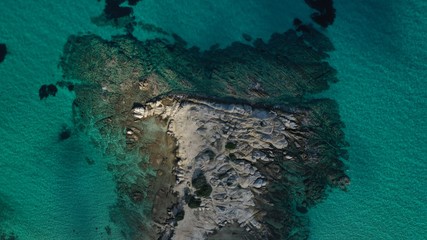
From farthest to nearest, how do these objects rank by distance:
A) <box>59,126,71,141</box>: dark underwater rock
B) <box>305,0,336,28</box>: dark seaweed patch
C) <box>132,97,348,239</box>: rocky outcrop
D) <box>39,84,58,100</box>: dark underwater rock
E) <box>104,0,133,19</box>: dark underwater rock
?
<box>59,126,71,141</box>: dark underwater rock < <box>39,84,58,100</box>: dark underwater rock < <box>104,0,133,19</box>: dark underwater rock < <box>305,0,336,28</box>: dark seaweed patch < <box>132,97,348,239</box>: rocky outcrop

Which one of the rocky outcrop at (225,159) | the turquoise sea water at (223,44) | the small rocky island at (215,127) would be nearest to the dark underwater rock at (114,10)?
the turquoise sea water at (223,44)

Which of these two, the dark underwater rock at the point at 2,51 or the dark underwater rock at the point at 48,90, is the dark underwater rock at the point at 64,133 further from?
the dark underwater rock at the point at 2,51

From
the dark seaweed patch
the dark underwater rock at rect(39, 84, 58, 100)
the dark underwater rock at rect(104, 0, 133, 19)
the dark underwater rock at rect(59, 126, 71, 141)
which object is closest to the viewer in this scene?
the dark seaweed patch

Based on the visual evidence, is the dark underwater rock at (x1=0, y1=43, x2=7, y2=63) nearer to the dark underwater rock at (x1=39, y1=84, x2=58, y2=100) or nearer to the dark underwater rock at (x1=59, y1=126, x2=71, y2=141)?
the dark underwater rock at (x1=39, y1=84, x2=58, y2=100)

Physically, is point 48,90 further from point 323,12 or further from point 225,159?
point 323,12

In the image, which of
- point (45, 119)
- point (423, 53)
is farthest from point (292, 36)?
point (45, 119)

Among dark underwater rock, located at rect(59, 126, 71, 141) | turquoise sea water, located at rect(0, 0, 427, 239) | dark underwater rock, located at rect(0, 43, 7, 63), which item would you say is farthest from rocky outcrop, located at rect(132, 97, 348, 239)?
dark underwater rock, located at rect(0, 43, 7, 63)
